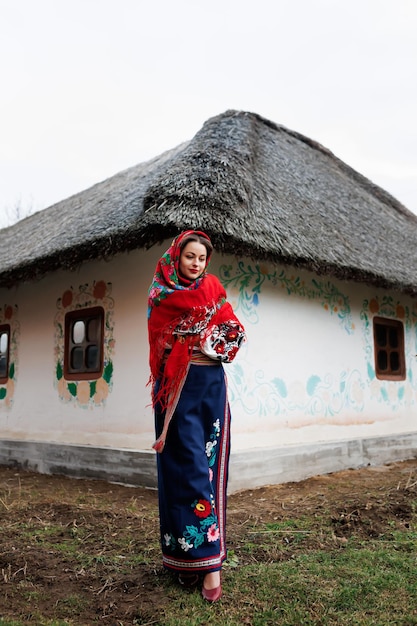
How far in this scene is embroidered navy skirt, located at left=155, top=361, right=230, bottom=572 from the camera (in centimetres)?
237

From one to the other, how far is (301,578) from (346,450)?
A: 11.6 feet

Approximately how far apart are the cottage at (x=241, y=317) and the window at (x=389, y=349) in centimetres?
2

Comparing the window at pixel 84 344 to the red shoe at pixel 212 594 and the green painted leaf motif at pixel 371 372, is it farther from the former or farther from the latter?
the red shoe at pixel 212 594

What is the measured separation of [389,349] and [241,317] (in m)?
2.75

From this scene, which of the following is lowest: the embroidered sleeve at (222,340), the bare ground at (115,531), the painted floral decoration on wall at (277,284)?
the bare ground at (115,531)

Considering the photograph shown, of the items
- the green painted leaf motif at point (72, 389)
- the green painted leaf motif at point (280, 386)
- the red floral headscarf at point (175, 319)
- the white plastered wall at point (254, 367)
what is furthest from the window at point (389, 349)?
the red floral headscarf at point (175, 319)

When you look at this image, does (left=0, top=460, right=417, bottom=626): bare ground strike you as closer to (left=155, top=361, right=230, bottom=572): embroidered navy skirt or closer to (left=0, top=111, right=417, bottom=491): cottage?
(left=155, top=361, right=230, bottom=572): embroidered navy skirt

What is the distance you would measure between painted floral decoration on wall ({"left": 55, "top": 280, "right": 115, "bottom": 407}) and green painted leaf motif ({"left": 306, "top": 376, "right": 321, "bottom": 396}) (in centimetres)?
192

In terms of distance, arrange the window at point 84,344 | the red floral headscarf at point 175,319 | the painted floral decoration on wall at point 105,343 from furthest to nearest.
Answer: the window at point 84,344 < the painted floral decoration on wall at point 105,343 < the red floral headscarf at point 175,319

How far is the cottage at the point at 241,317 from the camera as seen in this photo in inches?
193

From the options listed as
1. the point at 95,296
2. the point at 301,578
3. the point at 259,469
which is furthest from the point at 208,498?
the point at 95,296

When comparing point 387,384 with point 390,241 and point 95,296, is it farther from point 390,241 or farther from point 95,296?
point 95,296

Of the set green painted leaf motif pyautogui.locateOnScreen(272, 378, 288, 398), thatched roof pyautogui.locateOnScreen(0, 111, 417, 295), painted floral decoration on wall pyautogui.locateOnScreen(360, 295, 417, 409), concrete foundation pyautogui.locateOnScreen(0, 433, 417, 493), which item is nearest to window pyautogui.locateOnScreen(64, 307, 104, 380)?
thatched roof pyautogui.locateOnScreen(0, 111, 417, 295)

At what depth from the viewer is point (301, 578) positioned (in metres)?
2.59
